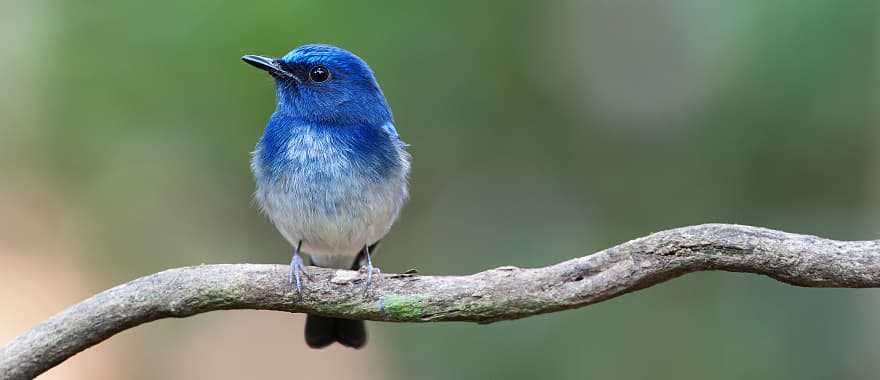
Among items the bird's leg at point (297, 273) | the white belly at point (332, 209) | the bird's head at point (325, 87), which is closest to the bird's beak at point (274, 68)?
the bird's head at point (325, 87)

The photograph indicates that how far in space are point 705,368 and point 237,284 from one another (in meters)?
4.18

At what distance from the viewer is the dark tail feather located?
15.1ft

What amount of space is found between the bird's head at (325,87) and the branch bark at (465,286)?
116cm

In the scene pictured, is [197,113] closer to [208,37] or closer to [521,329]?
[208,37]

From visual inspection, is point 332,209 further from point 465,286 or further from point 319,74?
point 465,286

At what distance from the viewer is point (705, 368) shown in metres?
6.72

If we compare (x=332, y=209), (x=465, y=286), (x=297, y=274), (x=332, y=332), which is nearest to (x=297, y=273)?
(x=297, y=274)

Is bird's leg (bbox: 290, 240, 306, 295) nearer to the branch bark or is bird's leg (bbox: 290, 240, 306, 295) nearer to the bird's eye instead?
the branch bark

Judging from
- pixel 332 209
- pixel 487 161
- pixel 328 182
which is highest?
pixel 487 161

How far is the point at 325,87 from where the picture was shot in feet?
15.4

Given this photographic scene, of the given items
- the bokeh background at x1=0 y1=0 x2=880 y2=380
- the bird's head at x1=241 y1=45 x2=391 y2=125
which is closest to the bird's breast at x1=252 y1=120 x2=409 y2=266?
the bird's head at x1=241 y1=45 x2=391 y2=125

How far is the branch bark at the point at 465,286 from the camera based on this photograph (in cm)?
327

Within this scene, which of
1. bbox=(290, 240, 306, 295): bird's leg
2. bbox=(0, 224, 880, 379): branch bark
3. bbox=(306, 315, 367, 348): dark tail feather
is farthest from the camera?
bbox=(306, 315, 367, 348): dark tail feather

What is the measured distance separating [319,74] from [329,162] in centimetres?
53
